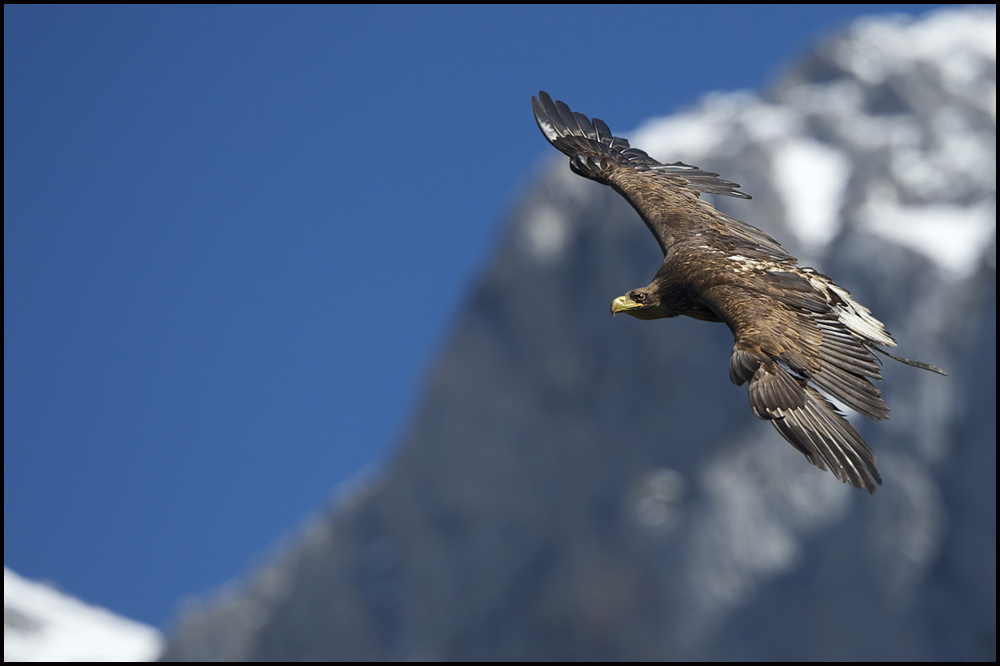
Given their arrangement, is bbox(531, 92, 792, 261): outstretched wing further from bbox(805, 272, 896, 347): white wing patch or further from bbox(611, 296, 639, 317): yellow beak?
bbox(611, 296, 639, 317): yellow beak

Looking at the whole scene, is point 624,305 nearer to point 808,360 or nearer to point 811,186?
point 808,360

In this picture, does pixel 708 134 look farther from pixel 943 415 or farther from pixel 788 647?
pixel 788 647

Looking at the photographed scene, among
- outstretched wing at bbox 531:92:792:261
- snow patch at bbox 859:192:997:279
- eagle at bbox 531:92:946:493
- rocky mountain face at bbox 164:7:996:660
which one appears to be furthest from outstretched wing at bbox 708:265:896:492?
snow patch at bbox 859:192:997:279

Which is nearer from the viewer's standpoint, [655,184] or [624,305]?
[624,305]

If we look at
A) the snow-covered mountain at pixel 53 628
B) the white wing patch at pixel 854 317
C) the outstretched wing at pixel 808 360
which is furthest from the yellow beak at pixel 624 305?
the snow-covered mountain at pixel 53 628

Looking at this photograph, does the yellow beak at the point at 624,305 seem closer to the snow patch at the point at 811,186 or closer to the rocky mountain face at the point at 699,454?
the rocky mountain face at the point at 699,454

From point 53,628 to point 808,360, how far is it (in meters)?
66.2

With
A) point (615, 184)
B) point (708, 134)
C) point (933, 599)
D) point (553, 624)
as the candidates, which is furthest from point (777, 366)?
point (708, 134)

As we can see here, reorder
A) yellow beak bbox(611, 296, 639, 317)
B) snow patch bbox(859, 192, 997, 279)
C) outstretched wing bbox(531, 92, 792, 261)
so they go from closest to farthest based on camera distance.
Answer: yellow beak bbox(611, 296, 639, 317), outstretched wing bbox(531, 92, 792, 261), snow patch bbox(859, 192, 997, 279)

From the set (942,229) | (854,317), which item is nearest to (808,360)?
(854,317)

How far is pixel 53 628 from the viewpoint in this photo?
68.0 metres

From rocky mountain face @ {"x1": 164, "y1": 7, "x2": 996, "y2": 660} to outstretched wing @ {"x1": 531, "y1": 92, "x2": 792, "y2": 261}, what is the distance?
188 ft

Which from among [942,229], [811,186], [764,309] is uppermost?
[811,186]

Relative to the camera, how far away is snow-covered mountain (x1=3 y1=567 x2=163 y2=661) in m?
55.9
